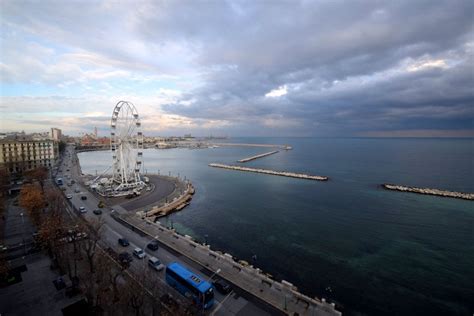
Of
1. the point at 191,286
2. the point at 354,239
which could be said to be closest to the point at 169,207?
the point at 191,286

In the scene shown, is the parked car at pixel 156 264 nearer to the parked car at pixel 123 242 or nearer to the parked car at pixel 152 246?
the parked car at pixel 152 246

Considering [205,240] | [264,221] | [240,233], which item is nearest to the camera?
[205,240]

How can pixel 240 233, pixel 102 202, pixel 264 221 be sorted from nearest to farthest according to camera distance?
pixel 240 233, pixel 264 221, pixel 102 202

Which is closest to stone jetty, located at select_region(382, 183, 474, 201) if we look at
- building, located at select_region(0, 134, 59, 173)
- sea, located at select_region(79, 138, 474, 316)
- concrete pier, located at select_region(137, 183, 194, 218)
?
sea, located at select_region(79, 138, 474, 316)

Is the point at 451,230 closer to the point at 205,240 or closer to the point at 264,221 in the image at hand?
the point at 264,221

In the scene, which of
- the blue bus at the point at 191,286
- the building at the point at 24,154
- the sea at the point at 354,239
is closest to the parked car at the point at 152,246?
the blue bus at the point at 191,286

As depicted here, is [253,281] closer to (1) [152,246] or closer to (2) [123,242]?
(1) [152,246]

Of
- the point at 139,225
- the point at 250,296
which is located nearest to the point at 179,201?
the point at 139,225
